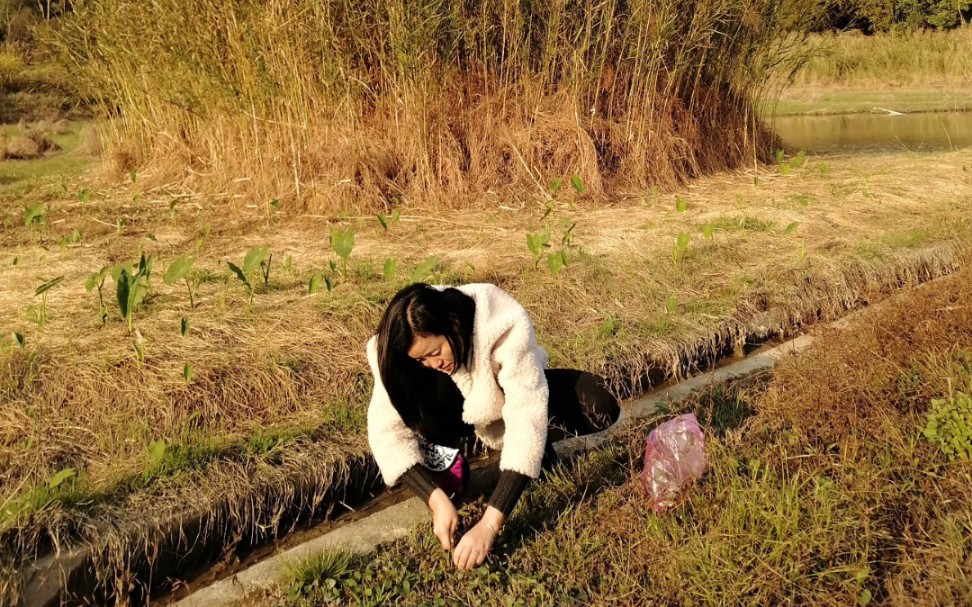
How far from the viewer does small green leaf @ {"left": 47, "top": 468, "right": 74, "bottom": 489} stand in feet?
7.06

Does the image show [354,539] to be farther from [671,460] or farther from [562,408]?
[671,460]

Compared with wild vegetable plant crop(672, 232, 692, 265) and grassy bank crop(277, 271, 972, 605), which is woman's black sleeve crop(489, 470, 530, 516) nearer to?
grassy bank crop(277, 271, 972, 605)

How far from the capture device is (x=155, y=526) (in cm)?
220

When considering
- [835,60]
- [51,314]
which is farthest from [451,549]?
[835,60]

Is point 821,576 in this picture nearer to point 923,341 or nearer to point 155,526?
point 923,341

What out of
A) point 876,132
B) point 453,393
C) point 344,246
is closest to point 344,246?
point 344,246

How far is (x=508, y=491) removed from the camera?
2.12 meters

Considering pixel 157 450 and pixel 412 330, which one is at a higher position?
pixel 412 330

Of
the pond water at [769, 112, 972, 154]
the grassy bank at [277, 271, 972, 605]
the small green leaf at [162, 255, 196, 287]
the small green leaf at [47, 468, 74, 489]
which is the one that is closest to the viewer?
the grassy bank at [277, 271, 972, 605]

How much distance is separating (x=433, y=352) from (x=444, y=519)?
44 centimetres

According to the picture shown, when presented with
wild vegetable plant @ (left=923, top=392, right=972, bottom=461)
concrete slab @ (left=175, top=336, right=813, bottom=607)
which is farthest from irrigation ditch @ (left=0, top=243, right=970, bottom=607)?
wild vegetable plant @ (left=923, top=392, right=972, bottom=461)

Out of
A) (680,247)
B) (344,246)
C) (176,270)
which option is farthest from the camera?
(680,247)

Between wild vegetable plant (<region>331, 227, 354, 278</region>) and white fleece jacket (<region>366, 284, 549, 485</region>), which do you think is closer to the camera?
white fleece jacket (<region>366, 284, 549, 485</region>)

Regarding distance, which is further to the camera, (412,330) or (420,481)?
(420,481)
